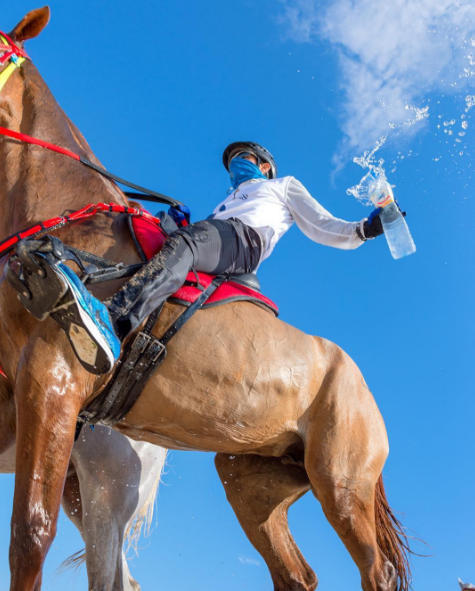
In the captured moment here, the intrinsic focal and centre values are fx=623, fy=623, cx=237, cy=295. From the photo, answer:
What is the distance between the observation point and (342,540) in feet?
15.9

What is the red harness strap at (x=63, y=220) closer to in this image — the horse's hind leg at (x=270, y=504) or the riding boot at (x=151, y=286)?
the riding boot at (x=151, y=286)

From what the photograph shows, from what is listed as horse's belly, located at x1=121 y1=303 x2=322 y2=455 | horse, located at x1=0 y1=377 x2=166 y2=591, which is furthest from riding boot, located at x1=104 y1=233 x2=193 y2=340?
horse, located at x1=0 y1=377 x2=166 y2=591

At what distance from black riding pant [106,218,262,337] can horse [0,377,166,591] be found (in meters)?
2.52

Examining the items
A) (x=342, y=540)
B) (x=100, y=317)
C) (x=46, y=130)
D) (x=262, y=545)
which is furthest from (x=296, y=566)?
(x=46, y=130)

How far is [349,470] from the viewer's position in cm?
476

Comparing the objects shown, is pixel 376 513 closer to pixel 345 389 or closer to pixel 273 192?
pixel 345 389

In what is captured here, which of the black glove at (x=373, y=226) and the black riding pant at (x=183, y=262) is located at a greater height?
the black glove at (x=373, y=226)

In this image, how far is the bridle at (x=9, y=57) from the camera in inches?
180

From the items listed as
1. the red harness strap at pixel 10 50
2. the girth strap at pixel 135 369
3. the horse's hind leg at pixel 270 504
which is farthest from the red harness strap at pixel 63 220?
the horse's hind leg at pixel 270 504

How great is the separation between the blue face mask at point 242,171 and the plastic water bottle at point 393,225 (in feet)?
4.19

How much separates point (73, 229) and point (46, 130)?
956mm

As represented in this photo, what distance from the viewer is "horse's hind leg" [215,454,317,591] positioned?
533 cm

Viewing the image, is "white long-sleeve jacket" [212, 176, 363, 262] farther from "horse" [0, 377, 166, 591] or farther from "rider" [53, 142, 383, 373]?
"horse" [0, 377, 166, 591]

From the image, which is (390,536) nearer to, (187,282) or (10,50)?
(187,282)
